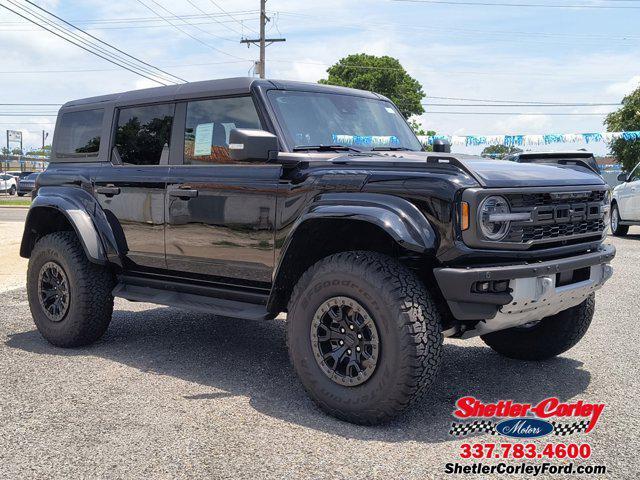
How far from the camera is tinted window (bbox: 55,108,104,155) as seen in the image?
560 cm

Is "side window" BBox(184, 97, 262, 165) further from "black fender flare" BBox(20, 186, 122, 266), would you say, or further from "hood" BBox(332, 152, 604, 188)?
"black fender flare" BBox(20, 186, 122, 266)

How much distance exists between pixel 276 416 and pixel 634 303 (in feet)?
16.3

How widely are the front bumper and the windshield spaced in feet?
4.86

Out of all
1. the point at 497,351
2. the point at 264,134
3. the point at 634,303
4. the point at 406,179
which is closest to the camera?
the point at 406,179

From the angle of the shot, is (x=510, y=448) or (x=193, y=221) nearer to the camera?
(x=510, y=448)

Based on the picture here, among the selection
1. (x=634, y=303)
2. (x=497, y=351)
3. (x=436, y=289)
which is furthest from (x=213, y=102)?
(x=634, y=303)

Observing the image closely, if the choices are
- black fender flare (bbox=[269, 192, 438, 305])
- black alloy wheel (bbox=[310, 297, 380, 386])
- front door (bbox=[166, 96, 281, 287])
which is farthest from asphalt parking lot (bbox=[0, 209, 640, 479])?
black fender flare (bbox=[269, 192, 438, 305])

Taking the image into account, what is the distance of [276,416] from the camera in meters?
3.77

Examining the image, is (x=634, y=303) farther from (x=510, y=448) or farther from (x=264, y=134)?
(x=264, y=134)

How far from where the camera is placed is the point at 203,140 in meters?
4.75

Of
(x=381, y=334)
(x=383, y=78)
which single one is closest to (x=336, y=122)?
(x=381, y=334)

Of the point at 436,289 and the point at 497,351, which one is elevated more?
the point at 436,289

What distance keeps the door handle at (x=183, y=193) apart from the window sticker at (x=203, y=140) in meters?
0.28

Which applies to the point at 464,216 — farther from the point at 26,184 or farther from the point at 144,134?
the point at 26,184
